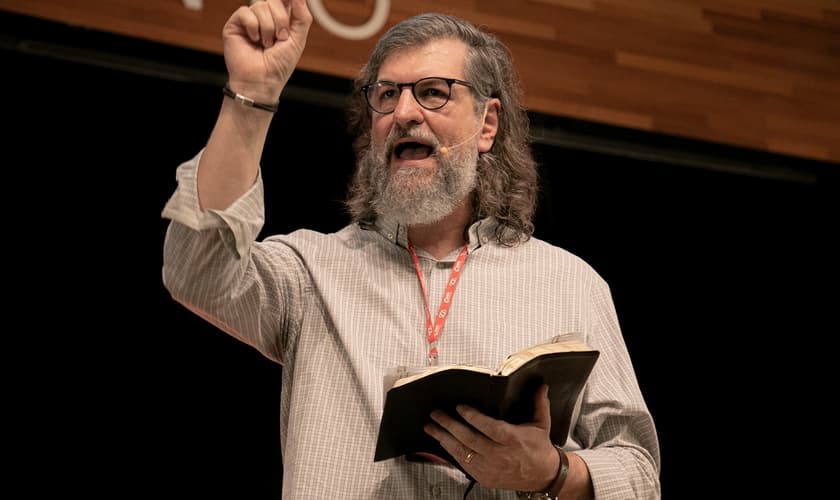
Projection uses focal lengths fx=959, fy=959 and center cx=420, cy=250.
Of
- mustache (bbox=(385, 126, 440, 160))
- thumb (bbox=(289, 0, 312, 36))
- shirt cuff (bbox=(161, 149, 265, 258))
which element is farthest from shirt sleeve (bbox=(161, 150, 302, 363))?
mustache (bbox=(385, 126, 440, 160))

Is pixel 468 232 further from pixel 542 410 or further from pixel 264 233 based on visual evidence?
pixel 264 233

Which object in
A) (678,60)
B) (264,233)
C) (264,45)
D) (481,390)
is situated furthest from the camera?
(678,60)

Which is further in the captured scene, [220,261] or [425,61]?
[425,61]

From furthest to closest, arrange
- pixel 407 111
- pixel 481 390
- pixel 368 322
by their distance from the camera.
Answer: pixel 407 111 < pixel 368 322 < pixel 481 390

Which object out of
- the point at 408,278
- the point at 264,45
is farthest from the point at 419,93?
the point at 264,45

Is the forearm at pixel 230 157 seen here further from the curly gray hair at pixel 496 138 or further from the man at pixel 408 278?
the curly gray hair at pixel 496 138

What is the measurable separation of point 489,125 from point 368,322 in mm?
603

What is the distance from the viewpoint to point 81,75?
307 cm

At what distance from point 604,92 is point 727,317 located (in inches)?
42.6

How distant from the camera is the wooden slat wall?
3.51m

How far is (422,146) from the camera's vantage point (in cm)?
191

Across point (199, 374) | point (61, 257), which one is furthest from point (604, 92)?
point (61, 257)

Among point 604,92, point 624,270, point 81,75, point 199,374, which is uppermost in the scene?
point 604,92

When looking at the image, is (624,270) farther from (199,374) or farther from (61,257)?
(61,257)
